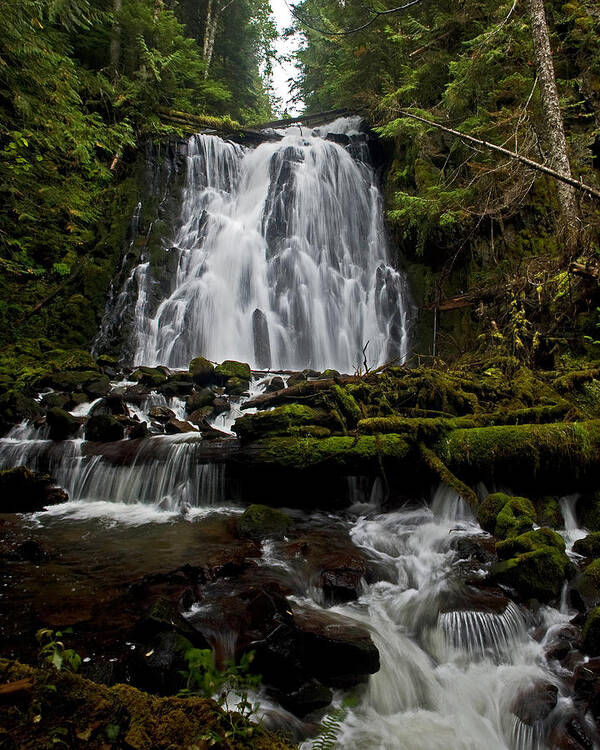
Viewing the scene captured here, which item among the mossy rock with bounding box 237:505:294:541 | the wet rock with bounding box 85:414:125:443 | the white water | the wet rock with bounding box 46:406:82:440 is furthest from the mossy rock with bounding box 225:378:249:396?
the white water

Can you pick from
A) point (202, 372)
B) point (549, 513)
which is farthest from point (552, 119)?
point (202, 372)

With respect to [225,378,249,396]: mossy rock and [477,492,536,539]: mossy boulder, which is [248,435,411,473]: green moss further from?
[225,378,249,396]: mossy rock

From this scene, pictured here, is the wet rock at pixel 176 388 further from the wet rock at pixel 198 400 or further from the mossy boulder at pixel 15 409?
the mossy boulder at pixel 15 409

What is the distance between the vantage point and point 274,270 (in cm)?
1549

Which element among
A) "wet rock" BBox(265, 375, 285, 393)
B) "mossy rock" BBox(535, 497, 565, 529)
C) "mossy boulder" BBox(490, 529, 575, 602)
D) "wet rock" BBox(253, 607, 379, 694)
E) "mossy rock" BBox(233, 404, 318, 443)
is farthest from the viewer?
"wet rock" BBox(265, 375, 285, 393)

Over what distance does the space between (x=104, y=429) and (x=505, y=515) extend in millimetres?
6382

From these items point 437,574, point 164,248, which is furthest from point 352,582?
point 164,248

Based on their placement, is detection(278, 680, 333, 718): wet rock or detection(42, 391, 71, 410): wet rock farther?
detection(42, 391, 71, 410): wet rock

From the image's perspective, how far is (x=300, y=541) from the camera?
491 centimetres

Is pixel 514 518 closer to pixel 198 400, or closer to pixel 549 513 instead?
pixel 549 513

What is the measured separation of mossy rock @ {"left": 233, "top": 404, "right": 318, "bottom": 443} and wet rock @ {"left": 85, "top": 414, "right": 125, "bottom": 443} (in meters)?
2.48

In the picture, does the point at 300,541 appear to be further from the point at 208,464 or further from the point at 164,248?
the point at 164,248

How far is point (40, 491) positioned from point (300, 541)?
3945mm

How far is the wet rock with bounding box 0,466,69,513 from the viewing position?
18.6ft
